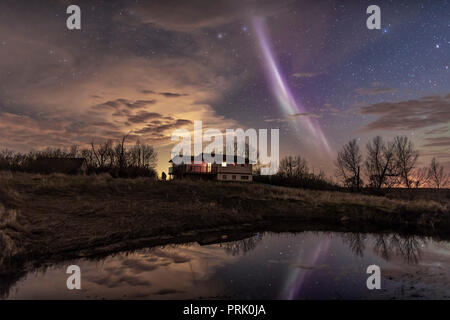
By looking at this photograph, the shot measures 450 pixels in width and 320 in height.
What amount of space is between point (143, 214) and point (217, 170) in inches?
1930

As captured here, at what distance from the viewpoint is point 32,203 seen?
19.1 metres

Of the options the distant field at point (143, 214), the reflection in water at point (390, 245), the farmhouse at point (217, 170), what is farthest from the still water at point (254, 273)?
the farmhouse at point (217, 170)

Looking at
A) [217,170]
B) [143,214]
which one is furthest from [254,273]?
[217,170]

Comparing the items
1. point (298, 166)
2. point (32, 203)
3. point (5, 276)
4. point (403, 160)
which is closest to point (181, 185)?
point (32, 203)

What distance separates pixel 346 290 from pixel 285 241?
7849mm

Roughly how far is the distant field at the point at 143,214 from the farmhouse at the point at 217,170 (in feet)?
115

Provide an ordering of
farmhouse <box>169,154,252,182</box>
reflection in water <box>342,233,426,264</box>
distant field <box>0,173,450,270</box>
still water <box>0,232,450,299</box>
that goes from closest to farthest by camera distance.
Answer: still water <box>0,232,450,299</box> < distant field <box>0,173,450,270</box> < reflection in water <box>342,233,426,264</box> < farmhouse <box>169,154,252,182</box>

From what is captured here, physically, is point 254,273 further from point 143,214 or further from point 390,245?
point 143,214

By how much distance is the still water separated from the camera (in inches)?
353

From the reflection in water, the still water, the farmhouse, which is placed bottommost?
the reflection in water

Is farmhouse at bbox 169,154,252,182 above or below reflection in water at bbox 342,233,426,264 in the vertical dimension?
above

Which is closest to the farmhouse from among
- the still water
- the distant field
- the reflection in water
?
the distant field

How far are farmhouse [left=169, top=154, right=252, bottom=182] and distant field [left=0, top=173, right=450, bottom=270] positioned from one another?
1378 inches

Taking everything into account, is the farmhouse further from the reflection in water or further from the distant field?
the reflection in water
